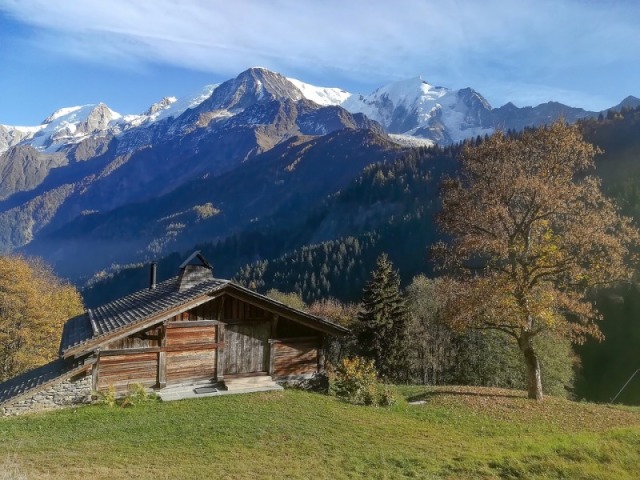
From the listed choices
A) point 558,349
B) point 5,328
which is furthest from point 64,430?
point 558,349

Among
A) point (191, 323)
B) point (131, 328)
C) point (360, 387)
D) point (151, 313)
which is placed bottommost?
point (360, 387)

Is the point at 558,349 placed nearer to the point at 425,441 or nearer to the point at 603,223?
the point at 603,223

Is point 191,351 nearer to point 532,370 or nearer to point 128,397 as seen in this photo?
point 128,397

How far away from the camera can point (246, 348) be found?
81.9 feet

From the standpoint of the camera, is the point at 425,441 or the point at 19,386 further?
the point at 19,386

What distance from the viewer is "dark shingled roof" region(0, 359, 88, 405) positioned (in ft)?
66.3

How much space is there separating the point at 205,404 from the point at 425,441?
387 inches

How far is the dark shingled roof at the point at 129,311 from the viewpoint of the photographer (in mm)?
22391

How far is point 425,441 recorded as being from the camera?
15.5 meters

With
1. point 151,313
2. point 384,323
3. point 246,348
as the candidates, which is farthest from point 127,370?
point 384,323

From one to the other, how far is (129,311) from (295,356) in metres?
A: 9.10

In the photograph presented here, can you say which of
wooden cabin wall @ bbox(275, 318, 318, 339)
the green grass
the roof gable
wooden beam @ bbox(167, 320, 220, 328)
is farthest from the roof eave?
wooden cabin wall @ bbox(275, 318, 318, 339)

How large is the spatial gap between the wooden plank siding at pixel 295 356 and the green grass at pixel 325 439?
236cm

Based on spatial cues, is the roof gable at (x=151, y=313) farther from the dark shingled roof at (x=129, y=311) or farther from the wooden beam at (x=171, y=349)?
the wooden beam at (x=171, y=349)
